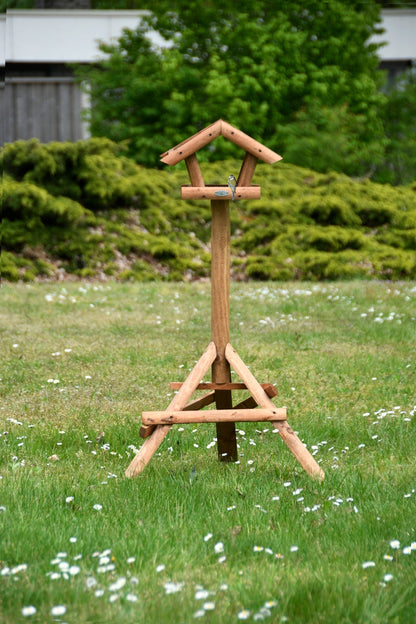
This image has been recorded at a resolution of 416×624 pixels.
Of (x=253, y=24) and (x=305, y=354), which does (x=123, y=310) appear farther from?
(x=253, y=24)

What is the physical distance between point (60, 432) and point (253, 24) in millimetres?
14484

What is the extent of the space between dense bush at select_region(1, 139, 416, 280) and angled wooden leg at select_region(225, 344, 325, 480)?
856 centimetres

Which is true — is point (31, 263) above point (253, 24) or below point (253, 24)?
below

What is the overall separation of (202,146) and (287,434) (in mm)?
1595

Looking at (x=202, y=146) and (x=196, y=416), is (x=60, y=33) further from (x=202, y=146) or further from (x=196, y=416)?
(x=196, y=416)

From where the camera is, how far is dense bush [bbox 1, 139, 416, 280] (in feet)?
41.7

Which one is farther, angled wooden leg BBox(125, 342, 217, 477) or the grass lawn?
angled wooden leg BBox(125, 342, 217, 477)

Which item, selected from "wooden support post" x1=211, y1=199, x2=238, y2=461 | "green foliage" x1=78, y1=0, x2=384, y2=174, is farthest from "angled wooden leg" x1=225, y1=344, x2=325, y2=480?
"green foliage" x1=78, y1=0, x2=384, y2=174

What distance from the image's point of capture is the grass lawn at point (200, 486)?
2.76 meters

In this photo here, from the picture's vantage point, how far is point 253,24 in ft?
57.5

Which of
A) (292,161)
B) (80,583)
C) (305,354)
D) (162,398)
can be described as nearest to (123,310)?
(305,354)

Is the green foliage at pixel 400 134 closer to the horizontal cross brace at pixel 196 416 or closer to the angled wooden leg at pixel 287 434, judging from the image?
the angled wooden leg at pixel 287 434

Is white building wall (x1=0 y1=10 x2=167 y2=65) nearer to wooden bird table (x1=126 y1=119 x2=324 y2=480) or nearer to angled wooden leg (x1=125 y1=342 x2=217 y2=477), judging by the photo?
wooden bird table (x1=126 y1=119 x2=324 y2=480)

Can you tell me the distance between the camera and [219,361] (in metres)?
4.37
